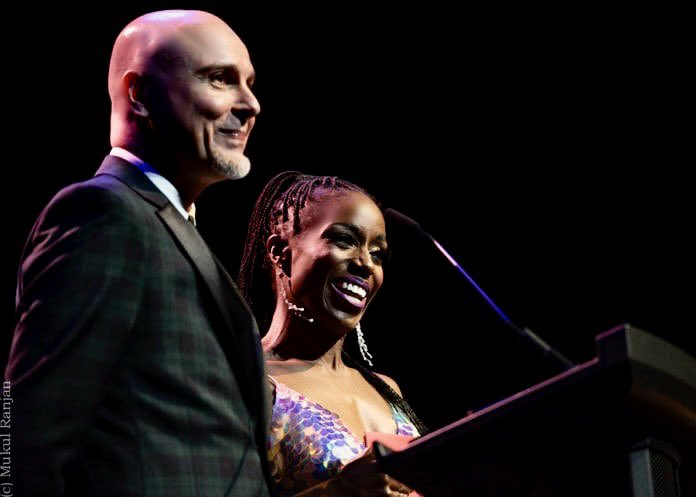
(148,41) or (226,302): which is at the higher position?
(148,41)

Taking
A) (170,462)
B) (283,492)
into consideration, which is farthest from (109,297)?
(283,492)

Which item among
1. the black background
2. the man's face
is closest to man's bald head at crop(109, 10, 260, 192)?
the man's face

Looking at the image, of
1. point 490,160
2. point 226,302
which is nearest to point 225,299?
point 226,302

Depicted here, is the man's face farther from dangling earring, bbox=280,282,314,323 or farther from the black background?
the black background

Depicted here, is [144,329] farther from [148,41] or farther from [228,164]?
[148,41]

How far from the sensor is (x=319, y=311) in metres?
2.68

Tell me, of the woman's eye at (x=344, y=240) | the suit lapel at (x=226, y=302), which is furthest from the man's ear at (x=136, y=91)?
the woman's eye at (x=344, y=240)

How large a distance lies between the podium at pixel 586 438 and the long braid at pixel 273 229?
1242 millimetres

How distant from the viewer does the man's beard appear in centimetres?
184

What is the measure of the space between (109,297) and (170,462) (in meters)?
0.28

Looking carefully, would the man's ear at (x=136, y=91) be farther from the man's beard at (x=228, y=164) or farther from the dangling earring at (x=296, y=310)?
the dangling earring at (x=296, y=310)

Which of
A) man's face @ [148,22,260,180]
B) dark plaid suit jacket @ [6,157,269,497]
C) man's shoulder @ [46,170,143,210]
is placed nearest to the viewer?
dark plaid suit jacket @ [6,157,269,497]

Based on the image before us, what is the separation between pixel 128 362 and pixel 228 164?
1.56 feet

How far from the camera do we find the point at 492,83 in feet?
12.4
